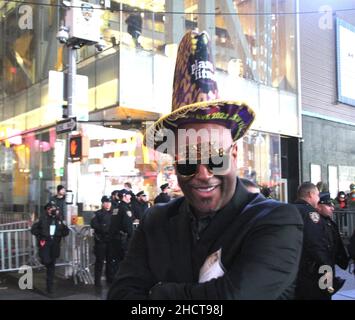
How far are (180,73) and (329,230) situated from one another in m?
3.82

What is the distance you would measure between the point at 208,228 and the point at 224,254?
145 mm

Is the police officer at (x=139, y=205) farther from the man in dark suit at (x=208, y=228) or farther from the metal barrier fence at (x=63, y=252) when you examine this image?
the man in dark suit at (x=208, y=228)

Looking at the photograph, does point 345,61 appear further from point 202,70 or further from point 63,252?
point 202,70

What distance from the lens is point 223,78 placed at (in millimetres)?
17156

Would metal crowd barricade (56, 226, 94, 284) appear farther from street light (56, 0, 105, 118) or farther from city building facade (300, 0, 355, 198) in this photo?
city building facade (300, 0, 355, 198)

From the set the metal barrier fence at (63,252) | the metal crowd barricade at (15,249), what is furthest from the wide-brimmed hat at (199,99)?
the metal crowd barricade at (15,249)

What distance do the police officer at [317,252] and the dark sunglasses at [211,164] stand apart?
2770mm

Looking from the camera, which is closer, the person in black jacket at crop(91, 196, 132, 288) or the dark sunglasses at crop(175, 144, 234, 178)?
the dark sunglasses at crop(175, 144, 234, 178)

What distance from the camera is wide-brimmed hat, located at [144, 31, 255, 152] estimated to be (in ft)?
6.57

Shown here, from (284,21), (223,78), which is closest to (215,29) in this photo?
(223,78)

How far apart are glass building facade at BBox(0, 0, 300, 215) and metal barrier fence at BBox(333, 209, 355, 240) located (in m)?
4.02

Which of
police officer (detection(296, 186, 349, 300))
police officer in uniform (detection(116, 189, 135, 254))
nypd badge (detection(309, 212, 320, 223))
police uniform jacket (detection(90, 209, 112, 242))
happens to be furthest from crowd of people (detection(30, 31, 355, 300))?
police uniform jacket (detection(90, 209, 112, 242))

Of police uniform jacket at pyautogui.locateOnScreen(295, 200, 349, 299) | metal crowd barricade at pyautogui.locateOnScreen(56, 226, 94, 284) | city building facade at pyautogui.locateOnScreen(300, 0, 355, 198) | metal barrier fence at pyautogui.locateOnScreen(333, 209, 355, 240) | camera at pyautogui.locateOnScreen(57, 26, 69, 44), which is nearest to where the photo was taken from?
police uniform jacket at pyautogui.locateOnScreen(295, 200, 349, 299)

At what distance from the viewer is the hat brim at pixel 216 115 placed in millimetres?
1982
